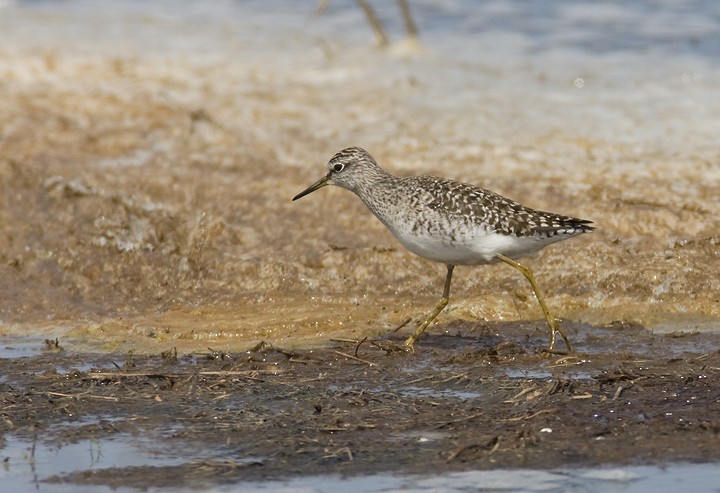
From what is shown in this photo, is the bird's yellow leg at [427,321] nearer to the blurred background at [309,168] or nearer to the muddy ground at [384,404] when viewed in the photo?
the muddy ground at [384,404]

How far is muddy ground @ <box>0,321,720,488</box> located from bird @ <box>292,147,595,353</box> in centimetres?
47

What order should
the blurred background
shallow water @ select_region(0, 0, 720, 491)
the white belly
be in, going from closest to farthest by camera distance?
1. the white belly
2. shallow water @ select_region(0, 0, 720, 491)
3. the blurred background

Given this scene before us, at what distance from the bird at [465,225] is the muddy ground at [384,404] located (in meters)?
0.47

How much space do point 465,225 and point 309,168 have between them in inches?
159

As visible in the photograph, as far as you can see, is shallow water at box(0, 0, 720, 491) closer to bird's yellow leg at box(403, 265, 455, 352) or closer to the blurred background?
the blurred background

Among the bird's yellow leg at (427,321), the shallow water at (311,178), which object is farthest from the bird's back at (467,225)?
the shallow water at (311,178)

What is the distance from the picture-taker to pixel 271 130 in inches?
501

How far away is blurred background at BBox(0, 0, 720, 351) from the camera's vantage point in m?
9.48

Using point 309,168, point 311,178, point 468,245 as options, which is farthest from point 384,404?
point 309,168

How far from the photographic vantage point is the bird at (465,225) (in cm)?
808

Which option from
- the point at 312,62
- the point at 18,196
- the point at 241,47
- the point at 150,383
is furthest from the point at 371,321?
the point at 241,47

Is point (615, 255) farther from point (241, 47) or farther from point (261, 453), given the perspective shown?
point (241, 47)

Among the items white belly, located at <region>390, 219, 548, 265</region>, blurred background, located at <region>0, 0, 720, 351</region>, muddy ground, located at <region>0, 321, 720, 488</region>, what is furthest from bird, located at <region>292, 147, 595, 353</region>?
blurred background, located at <region>0, 0, 720, 351</region>

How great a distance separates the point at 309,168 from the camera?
11859 millimetres
